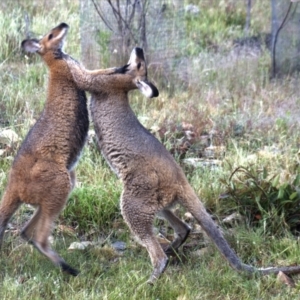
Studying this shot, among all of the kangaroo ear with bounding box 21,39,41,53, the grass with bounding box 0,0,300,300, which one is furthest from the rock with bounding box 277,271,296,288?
the kangaroo ear with bounding box 21,39,41,53

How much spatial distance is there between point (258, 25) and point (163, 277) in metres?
8.61

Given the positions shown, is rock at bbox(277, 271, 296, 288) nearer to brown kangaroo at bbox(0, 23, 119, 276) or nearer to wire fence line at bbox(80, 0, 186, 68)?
brown kangaroo at bbox(0, 23, 119, 276)

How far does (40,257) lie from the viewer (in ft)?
16.8

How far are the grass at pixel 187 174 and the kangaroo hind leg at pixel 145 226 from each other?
0.12 meters

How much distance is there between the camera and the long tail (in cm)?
486

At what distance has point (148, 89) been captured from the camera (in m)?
4.95

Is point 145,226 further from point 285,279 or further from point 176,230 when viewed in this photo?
point 285,279

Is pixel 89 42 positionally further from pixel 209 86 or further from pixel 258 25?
pixel 258 25

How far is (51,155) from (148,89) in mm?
788

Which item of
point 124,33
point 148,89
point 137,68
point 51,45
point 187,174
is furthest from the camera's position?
point 124,33

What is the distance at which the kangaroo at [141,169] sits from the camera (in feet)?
15.9

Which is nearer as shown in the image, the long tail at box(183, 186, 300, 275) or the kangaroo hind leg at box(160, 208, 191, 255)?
the long tail at box(183, 186, 300, 275)

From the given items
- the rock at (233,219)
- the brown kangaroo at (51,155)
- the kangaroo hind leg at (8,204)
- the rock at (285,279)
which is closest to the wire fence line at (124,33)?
the brown kangaroo at (51,155)

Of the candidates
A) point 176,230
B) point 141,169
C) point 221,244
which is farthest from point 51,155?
point 221,244
